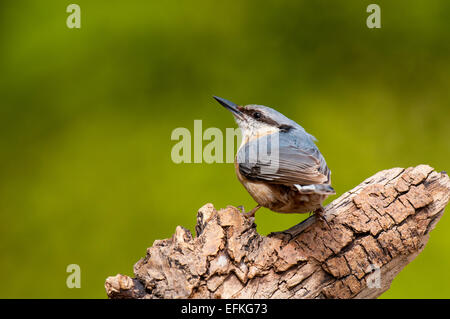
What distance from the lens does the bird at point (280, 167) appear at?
2557mm

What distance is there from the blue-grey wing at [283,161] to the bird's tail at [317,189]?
Answer: 0.04 m

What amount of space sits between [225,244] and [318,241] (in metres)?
0.45

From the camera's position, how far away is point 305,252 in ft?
8.32

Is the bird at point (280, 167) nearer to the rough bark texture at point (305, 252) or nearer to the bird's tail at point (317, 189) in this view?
the bird's tail at point (317, 189)

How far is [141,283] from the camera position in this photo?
2.40m

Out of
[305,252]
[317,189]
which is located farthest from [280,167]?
[305,252]

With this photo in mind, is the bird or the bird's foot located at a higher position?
the bird

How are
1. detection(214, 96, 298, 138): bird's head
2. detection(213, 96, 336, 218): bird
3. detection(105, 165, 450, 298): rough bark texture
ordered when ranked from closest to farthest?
1. detection(105, 165, 450, 298): rough bark texture
2. detection(213, 96, 336, 218): bird
3. detection(214, 96, 298, 138): bird's head

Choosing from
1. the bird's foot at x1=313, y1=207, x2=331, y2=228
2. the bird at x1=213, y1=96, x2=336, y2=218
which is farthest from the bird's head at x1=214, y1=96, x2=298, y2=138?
the bird's foot at x1=313, y1=207, x2=331, y2=228

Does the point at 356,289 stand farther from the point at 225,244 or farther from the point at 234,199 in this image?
the point at 234,199

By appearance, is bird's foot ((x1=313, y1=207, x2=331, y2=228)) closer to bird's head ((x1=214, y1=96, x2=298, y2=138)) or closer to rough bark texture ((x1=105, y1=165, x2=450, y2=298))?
rough bark texture ((x1=105, y1=165, x2=450, y2=298))

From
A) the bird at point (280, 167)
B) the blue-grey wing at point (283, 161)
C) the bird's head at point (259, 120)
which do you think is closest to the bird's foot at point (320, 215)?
the bird at point (280, 167)

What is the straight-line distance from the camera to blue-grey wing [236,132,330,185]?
256 centimetres

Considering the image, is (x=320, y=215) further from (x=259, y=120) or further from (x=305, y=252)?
(x=259, y=120)
